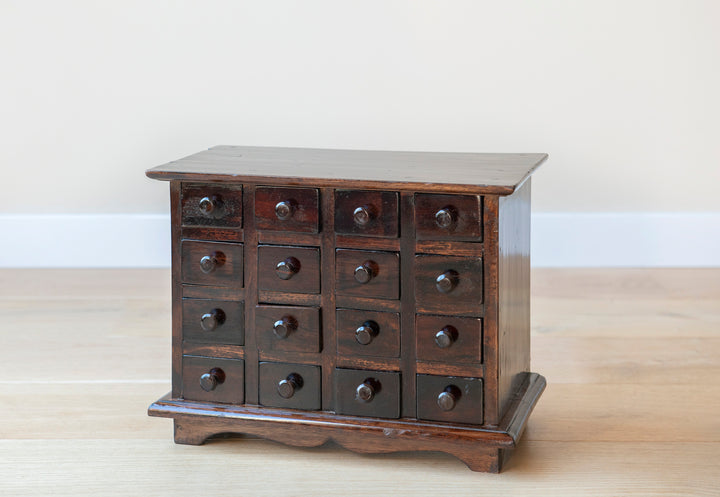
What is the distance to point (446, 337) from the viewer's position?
1.72 metres

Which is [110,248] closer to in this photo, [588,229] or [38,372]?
[38,372]

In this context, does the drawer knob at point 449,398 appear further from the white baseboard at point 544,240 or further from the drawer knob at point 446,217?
the white baseboard at point 544,240

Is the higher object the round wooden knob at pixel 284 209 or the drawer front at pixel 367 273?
the round wooden knob at pixel 284 209

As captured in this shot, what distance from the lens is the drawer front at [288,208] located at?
177 centimetres

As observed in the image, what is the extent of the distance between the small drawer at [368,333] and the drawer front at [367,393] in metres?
0.04

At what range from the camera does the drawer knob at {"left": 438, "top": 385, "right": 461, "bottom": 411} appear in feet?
5.72

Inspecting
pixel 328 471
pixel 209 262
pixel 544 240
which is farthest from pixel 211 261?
pixel 544 240

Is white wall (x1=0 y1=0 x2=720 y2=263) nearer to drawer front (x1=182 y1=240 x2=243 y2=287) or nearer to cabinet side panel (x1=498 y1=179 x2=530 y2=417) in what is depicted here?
cabinet side panel (x1=498 y1=179 x2=530 y2=417)

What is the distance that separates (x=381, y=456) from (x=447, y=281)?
39 centimetres

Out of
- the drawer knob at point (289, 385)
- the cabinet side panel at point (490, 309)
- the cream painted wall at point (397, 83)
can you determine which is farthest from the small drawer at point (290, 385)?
the cream painted wall at point (397, 83)

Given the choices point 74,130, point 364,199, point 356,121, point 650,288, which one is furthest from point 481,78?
point 364,199

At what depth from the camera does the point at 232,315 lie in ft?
6.07

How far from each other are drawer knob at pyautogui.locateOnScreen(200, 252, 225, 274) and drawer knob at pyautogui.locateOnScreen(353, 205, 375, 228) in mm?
278

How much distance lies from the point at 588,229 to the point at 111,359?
1.79 meters
